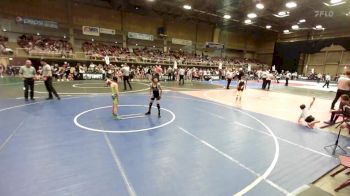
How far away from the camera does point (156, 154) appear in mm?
4914

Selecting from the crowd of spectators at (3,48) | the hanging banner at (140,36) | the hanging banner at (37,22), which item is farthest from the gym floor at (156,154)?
the hanging banner at (140,36)

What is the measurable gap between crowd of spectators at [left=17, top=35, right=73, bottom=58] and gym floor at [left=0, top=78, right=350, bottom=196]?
17.5m

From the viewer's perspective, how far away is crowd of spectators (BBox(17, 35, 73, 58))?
23156 mm

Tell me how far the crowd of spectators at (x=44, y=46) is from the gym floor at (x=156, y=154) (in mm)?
17524

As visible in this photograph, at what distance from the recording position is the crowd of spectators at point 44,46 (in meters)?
23.2

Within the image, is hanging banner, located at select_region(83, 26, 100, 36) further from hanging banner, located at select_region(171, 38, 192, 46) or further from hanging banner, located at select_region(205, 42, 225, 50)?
hanging banner, located at select_region(205, 42, 225, 50)

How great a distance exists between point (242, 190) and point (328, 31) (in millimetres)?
44974

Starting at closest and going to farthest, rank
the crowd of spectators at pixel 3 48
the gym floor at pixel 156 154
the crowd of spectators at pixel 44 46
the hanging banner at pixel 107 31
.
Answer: the gym floor at pixel 156 154 < the crowd of spectators at pixel 3 48 < the crowd of spectators at pixel 44 46 < the hanging banner at pixel 107 31

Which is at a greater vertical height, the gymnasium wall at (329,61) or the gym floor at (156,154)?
the gymnasium wall at (329,61)

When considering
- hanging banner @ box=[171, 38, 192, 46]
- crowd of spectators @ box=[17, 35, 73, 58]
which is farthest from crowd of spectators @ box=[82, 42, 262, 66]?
crowd of spectators @ box=[17, 35, 73, 58]

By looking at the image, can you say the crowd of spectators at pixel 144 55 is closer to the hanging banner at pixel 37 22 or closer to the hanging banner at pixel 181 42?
the hanging banner at pixel 181 42

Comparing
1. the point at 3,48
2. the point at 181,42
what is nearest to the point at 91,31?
the point at 3,48

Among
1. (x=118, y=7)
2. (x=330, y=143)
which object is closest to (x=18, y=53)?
(x=118, y=7)

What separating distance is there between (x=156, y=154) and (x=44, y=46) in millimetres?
25630
